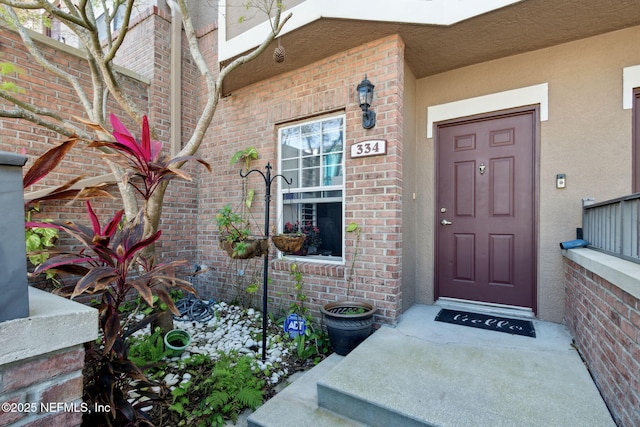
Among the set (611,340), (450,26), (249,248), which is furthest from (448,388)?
(450,26)

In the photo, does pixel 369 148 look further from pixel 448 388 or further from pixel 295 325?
pixel 448 388

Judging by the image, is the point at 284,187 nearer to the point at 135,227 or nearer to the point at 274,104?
the point at 274,104

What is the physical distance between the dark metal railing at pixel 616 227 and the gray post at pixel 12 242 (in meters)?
2.62

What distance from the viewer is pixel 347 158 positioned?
3.29 meters

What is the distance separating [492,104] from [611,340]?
238cm

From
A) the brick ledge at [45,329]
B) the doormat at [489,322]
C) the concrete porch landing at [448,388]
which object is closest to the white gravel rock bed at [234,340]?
the concrete porch landing at [448,388]

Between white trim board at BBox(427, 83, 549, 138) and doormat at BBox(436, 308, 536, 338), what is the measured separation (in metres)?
1.96

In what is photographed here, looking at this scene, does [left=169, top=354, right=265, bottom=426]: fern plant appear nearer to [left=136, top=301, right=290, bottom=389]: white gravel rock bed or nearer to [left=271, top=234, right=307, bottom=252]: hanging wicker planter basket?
[left=136, top=301, right=290, bottom=389]: white gravel rock bed

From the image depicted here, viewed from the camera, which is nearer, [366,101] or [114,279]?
[114,279]

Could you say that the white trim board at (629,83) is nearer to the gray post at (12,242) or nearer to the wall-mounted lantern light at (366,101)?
the wall-mounted lantern light at (366,101)

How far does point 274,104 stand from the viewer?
3910 mm

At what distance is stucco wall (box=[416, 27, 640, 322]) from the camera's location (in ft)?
9.02

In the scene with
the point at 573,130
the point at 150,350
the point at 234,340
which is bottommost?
the point at 234,340

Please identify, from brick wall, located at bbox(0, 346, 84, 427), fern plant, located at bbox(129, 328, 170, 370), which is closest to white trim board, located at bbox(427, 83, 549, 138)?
fern plant, located at bbox(129, 328, 170, 370)
